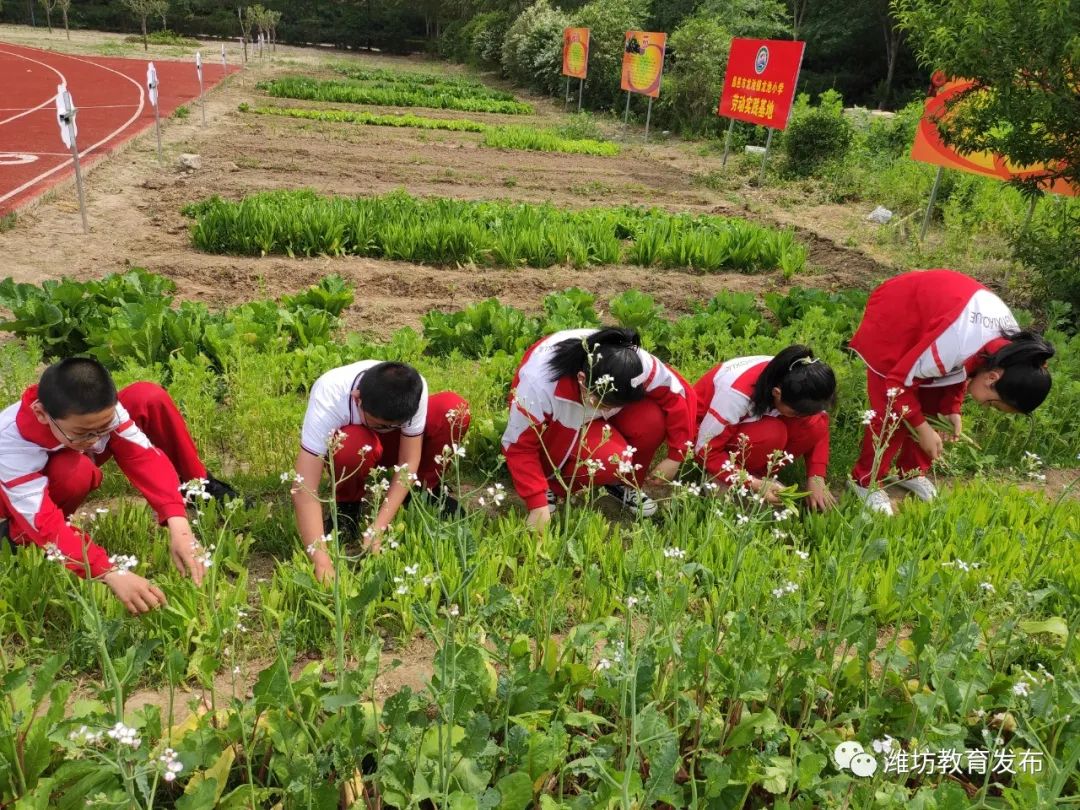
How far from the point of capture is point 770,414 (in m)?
3.76

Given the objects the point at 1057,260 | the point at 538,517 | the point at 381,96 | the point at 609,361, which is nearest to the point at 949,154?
the point at 1057,260

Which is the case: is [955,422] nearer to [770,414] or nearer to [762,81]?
[770,414]

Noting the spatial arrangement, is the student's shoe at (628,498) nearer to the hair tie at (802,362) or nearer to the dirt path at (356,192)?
the hair tie at (802,362)

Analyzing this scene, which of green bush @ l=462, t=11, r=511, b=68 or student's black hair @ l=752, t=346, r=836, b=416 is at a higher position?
green bush @ l=462, t=11, r=511, b=68

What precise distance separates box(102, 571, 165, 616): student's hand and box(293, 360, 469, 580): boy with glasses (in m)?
0.53

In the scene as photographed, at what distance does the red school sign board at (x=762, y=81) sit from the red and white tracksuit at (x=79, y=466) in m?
11.4

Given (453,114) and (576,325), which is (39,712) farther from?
(453,114)

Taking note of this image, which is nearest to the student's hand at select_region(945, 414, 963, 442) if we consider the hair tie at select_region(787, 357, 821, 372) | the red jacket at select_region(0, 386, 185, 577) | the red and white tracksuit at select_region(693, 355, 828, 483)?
the red and white tracksuit at select_region(693, 355, 828, 483)

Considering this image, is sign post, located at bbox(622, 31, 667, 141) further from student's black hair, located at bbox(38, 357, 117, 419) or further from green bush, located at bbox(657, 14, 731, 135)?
student's black hair, located at bbox(38, 357, 117, 419)

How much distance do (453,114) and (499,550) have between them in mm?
21089

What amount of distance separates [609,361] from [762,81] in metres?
11.8

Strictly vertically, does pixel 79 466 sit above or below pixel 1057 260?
below

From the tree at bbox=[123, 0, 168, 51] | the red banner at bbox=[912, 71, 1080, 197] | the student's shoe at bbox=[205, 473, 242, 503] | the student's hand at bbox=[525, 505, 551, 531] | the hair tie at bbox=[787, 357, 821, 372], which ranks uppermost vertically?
the tree at bbox=[123, 0, 168, 51]

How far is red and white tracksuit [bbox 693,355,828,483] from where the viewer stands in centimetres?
372
